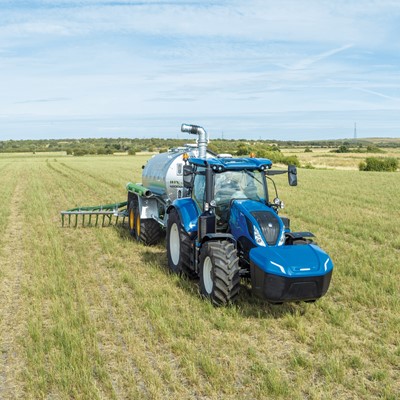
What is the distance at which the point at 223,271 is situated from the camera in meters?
6.79

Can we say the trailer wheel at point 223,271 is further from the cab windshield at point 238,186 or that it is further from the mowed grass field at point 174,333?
the cab windshield at point 238,186

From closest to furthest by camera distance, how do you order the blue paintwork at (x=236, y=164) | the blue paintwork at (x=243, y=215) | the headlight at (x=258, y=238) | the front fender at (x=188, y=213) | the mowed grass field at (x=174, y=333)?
the mowed grass field at (x=174, y=333), the headlight at (x=258, y=238), the blue paintwork at (x=243, y=215), the blue paintwork at (x=236, y=164), the front fender at (x=188, y=213)

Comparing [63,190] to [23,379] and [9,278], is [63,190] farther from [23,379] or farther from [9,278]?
[23,379]

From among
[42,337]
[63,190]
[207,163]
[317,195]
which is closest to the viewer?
[42,337]

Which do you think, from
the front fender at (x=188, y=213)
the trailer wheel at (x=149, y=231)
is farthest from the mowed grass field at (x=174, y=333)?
the front fender at (x=188, y=213)

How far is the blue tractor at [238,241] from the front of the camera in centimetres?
640

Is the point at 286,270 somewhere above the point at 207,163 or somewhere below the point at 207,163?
below

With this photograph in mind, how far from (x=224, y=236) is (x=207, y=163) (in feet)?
4.26

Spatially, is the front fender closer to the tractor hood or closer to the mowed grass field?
the mowed grass field

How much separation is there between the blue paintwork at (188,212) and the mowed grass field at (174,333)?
0.95 meters

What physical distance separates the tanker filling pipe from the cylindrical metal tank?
0.79m

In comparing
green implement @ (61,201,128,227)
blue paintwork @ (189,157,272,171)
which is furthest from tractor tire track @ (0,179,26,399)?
A: blue paintwork @ (189,157,272,171)

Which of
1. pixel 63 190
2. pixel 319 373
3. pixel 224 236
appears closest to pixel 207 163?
pixel 224 236

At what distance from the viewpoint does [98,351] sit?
18.5 feet
